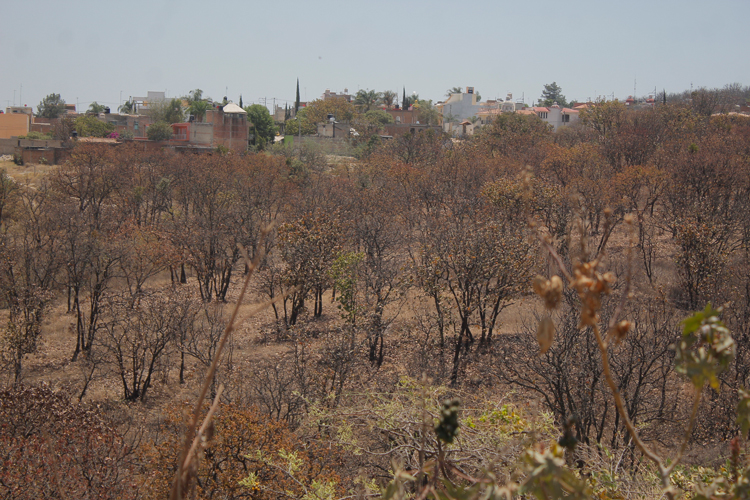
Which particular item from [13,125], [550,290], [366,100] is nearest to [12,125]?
[13,125]

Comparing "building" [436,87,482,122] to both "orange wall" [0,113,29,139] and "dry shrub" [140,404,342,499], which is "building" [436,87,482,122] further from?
"dry shrub" [140,404,342,499]

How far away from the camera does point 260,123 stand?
57.6 metres

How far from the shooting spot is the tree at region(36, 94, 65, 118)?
7529 centimetres

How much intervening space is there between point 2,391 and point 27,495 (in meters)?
4.16

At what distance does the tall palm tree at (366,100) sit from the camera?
81875 millimetres

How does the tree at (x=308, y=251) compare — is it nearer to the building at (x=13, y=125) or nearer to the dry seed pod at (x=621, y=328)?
the dry seed pod at (x=621, y=328)

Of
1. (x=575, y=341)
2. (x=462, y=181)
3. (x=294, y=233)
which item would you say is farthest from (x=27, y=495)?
(x=462, y=181)

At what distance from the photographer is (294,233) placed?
2019 cm

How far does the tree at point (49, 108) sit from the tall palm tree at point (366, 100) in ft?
127

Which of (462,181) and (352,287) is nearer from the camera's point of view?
(352,287)

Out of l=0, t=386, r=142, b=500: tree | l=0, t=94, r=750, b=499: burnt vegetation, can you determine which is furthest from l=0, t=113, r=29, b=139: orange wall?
l=0, t=386, r=142, b=500: tree

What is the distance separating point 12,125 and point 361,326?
59.5 meters

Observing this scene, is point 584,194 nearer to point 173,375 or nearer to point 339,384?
point 339,384

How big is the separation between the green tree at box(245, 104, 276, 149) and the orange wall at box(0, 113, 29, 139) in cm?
2442
